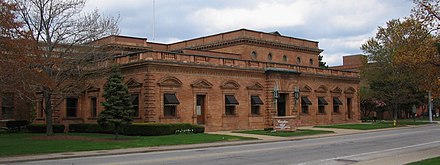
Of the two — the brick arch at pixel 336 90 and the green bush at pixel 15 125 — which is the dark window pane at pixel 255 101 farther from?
the green bush at pixel 15 125

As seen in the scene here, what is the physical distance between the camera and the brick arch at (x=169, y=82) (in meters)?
36.7

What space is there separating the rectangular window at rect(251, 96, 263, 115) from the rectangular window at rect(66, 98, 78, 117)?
16823mm

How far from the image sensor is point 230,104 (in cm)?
4141

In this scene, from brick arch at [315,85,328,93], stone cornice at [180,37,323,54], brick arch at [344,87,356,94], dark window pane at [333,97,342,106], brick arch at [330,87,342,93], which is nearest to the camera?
stone cornice at [180,37,323,54]

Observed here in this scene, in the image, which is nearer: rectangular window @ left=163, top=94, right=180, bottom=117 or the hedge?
the hedge

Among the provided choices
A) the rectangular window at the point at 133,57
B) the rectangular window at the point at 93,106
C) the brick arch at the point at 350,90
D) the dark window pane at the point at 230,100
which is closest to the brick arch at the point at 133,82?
the rectangular window at the point at 133,57

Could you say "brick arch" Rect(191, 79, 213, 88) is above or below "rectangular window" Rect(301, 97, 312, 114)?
above

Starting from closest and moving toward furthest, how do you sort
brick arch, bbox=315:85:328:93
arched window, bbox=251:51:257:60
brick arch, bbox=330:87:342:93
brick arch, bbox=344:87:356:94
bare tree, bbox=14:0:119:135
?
bare tree, bbox=14:0:119:135
brick arch, bbox=315:85:328:93
arched window, bbox=251:51:257:60
brick arch, bbox=330:87:342:93
brick arch, bbox=344:87:356:94

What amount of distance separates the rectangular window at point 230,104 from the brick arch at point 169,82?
538cm

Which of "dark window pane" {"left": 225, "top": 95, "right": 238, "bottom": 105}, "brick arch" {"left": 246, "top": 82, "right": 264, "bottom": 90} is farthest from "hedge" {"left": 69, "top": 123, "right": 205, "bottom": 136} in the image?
"brick arch" {"left": 246, "top": 82, "right": 264, "bottom": 90}

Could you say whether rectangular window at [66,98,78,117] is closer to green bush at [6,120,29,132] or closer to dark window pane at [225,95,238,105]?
green bush at [6,120,29,132]

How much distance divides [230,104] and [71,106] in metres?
15.5

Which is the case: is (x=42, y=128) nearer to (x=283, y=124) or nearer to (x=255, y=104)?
(x=255, y=104)

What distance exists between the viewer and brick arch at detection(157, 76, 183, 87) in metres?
36.7
